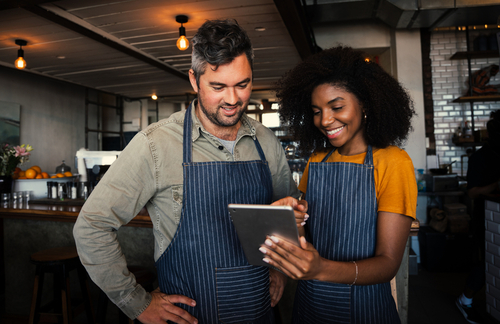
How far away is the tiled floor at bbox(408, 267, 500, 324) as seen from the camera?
328 centimetres

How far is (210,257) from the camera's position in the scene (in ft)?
4.34

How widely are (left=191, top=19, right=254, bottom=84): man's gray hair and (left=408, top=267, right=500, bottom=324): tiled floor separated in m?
3.19

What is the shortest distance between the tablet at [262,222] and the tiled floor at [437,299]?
9.76 feet

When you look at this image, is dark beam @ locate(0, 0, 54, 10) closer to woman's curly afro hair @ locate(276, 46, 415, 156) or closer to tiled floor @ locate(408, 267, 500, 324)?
woman's curly afro hair @ locate(276, 46, 415, 156)

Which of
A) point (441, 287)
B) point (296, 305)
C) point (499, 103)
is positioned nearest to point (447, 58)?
point (499, 103)

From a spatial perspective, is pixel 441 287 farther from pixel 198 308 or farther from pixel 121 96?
pixel 121 96

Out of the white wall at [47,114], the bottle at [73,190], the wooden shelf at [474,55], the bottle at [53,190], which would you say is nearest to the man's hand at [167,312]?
the bottle at [73,190]

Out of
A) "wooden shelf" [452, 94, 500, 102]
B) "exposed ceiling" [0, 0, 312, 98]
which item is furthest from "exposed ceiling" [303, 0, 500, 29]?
"wooden shelf" [452, 94, 500, 102]

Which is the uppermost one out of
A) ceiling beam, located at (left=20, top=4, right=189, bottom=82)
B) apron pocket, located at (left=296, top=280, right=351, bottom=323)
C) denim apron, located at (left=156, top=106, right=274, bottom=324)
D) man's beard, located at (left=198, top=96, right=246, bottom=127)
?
ceiling beam, located at (left=20, top=4, right=189, bottom=82)

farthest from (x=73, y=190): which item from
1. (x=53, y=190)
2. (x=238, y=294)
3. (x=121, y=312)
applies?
(x=238, y=294)

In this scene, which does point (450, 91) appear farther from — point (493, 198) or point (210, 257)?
point (210, 257)

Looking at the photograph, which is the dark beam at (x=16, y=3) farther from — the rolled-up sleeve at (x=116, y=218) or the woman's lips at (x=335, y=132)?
the woman's lips at (x=335, y=132)

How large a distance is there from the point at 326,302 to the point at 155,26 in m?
3.98

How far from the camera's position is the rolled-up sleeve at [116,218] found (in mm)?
1241
